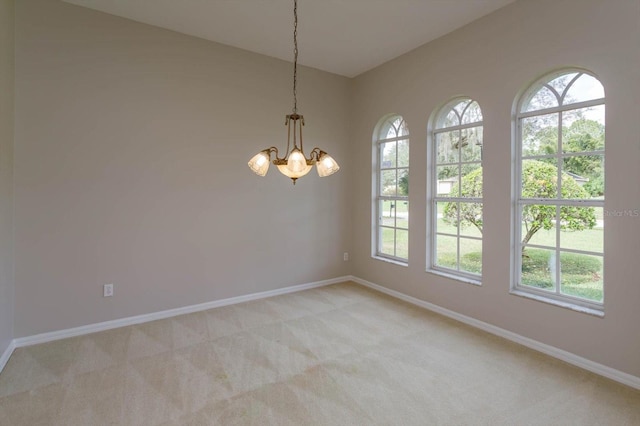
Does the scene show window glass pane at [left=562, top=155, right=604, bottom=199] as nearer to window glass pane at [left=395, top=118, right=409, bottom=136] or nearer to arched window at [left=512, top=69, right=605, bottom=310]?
arched window at [left=512, top=69, right=605, bottom=310]

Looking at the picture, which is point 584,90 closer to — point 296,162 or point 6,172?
point 296,162

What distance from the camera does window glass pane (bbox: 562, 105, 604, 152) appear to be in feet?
8.55

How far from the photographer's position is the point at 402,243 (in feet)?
14.3

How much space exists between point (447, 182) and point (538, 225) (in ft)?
3.43

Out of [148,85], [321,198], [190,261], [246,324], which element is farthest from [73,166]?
[321,198]

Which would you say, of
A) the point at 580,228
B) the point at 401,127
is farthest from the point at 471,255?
the point at 401,127

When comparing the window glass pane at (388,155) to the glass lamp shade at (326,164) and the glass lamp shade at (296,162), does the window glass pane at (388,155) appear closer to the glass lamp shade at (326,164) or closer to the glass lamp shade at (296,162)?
the glass lamp shade at (326,164)

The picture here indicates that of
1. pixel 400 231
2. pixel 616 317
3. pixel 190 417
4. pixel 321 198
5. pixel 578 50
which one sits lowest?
pixel 190 417

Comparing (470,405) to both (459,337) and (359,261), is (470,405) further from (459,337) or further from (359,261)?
(359,261)

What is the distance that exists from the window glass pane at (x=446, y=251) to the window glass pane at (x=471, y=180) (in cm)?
54

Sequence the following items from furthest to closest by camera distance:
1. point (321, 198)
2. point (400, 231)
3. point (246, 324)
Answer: point (321, 198)
point (400, 231)
point (246, 324)

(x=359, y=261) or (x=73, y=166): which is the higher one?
(x=73, y=166)

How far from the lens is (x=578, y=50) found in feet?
8.50

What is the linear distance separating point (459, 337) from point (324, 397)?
1.57 metres
